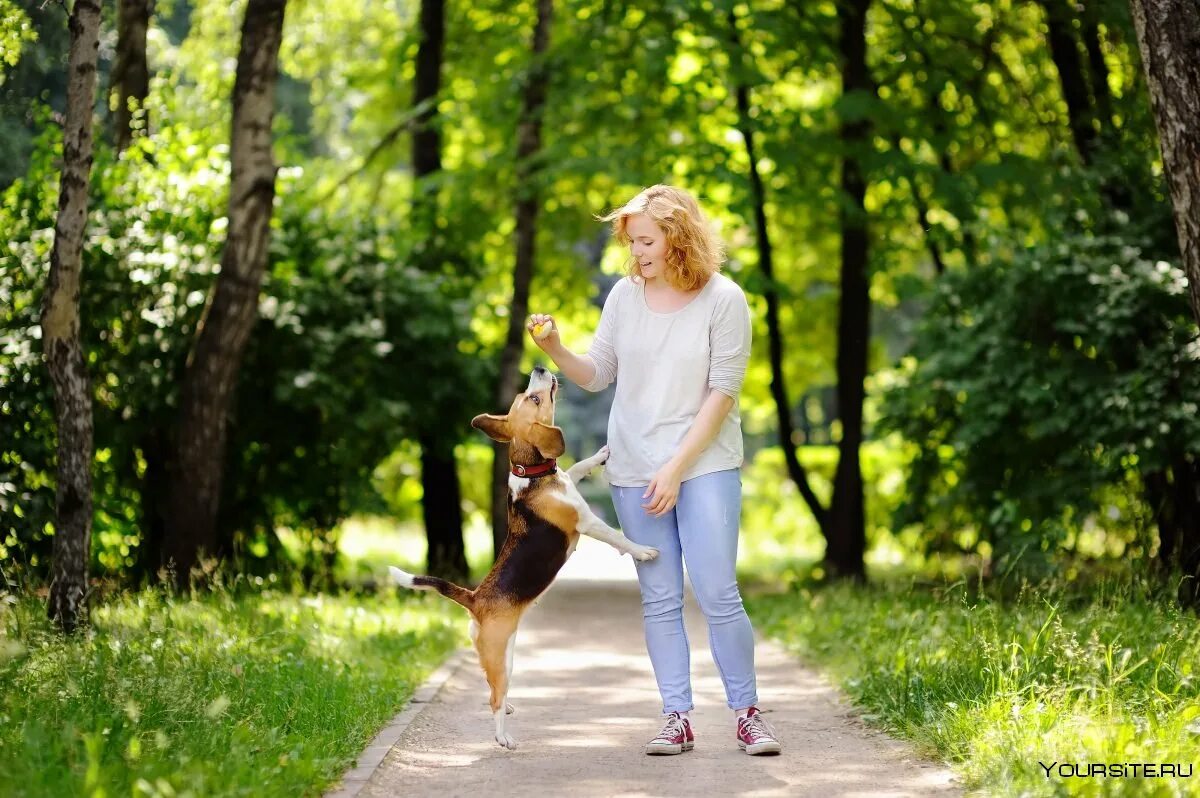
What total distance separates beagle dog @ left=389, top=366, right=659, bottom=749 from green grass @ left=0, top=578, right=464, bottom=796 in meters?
0.79

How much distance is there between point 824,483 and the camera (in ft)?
81.6

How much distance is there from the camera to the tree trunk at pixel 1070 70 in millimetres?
13328

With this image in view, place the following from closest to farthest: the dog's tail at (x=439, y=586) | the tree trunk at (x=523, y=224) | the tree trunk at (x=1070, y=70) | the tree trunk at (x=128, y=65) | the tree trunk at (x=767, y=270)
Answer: the dog's tail at (x=439, y=586) → the tree trunk at (x=1070, y=70) → the tree trunk at (x=128, y=65) → the tree trunk at (x=767, y=270) → the tree trunk at (x=523, y=224)

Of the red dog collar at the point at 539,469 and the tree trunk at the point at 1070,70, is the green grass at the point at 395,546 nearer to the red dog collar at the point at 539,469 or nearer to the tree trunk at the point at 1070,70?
the tree trunk at the point at 1070,70

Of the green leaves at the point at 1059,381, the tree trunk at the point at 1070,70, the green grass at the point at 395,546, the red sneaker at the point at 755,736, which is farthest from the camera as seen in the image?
the green grass at the point at 395,546

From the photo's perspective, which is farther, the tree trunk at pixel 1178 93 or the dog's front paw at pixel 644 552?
the tree trunk at pixel 1178 93

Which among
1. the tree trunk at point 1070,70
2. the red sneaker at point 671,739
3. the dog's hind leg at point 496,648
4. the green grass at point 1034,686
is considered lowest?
the red sneaker at point 671,739

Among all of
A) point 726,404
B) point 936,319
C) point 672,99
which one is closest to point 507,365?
point 672,99

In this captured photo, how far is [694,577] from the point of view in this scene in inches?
234

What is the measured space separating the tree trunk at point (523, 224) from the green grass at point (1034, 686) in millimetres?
6185

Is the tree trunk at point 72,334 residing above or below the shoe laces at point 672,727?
above

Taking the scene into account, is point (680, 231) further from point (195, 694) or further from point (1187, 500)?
point (1187, 500)

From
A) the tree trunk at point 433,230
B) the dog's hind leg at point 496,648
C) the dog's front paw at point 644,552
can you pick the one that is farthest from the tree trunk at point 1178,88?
the tree trunk at point 433,230

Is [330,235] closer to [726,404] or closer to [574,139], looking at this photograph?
[574,139]
